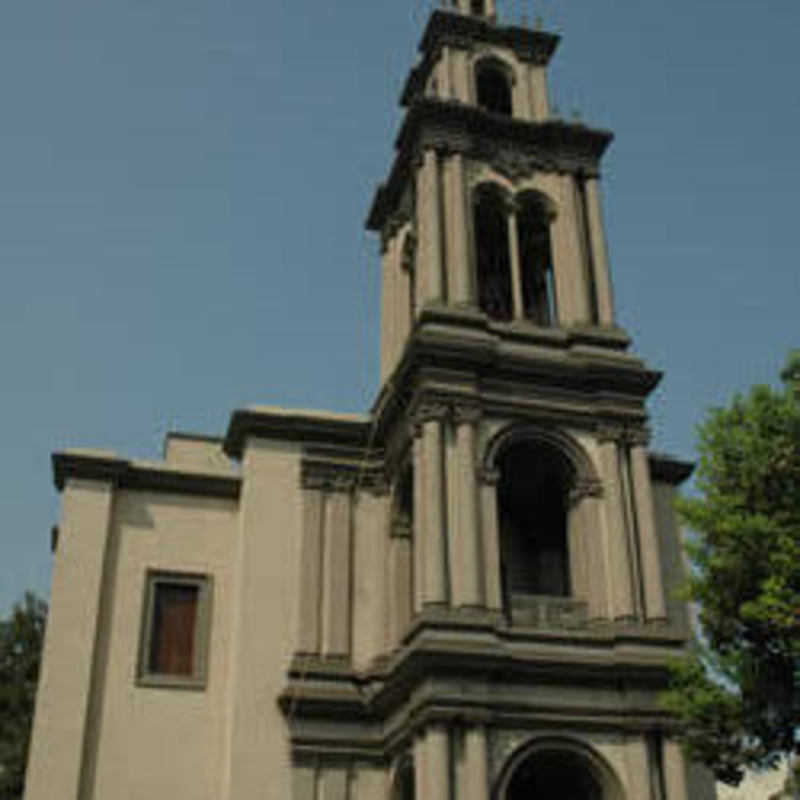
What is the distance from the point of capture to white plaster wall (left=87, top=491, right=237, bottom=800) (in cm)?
2431

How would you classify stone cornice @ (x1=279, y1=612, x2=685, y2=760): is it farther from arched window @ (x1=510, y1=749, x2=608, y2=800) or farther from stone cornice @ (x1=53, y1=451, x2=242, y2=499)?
stone cornice @ (x1=53, y1=451, x2=242, y2=499)

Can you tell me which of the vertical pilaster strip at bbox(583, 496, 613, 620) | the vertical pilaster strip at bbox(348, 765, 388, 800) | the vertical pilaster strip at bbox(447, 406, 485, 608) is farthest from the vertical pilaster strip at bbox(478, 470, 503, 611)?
the vertical pilaster strip at bbox(348, 765, 388, 800)

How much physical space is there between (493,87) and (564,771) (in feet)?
61.4

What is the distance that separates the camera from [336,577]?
26.4 metres

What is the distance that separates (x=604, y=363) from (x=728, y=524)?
29.0 ft

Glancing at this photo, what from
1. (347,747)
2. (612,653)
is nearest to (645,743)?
(612,653)

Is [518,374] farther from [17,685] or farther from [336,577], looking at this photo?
[17,685]

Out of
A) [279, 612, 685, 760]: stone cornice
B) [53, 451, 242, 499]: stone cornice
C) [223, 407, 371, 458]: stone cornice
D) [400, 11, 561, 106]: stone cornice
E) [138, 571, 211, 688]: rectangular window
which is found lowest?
[279, 612, 685, 760]: stone cornice

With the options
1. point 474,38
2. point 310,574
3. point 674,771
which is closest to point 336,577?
point 310,574

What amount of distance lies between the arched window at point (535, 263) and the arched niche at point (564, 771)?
36.5ft

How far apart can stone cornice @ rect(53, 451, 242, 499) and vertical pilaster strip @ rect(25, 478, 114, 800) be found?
253mm

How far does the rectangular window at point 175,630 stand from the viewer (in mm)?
25500

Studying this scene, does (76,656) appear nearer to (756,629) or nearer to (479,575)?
(479,575)

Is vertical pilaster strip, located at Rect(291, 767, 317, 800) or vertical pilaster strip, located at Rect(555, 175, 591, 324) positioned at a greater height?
vertical pilaster strip, located at Rect(555, 175, 591, 324)
